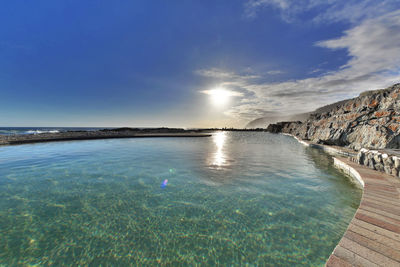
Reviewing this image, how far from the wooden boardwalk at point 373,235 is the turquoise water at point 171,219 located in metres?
0.68

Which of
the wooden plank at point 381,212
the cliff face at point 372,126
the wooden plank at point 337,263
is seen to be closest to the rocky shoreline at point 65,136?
the cliff face at point 372,126

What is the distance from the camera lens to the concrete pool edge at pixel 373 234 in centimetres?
262

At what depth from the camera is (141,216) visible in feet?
15.9

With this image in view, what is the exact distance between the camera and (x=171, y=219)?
15.4 ft

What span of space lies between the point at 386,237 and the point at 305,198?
293 cm

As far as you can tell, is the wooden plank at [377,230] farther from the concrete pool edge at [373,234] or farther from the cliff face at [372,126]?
the cliff face at [372,126]

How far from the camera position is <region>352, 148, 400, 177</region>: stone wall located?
7000 millimetres

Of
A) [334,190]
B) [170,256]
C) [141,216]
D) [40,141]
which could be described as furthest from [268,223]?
[40,141]

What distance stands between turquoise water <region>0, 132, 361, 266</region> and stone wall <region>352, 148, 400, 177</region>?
1.61m

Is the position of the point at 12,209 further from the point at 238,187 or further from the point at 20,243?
the point at 238,187

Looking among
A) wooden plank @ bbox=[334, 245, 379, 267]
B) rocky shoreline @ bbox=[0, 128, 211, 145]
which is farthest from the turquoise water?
rocky shoreline @ bbox=[0, 128, 211, 145]

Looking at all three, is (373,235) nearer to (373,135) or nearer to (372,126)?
(373,135)

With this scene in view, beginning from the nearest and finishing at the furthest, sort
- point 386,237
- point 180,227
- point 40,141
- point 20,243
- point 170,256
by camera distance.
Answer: point 386,237 < point 170,256 < point 20,243 < point 180,227 < point 40,141

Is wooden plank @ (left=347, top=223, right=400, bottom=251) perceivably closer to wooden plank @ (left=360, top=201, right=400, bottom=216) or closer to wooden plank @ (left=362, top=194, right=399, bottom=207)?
wooden plank @ (left=360, top=201, right=400, bottom=216)
